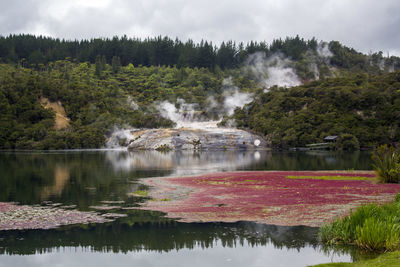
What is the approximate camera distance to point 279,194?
32.0 metres

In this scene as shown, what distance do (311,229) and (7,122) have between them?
4329 inches

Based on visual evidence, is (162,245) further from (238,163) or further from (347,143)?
(347,143)

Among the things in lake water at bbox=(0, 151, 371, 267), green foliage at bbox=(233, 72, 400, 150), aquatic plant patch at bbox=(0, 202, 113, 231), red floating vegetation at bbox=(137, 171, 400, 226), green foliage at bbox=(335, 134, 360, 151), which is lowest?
lake water at bbox=(0, 151, 371, 267)

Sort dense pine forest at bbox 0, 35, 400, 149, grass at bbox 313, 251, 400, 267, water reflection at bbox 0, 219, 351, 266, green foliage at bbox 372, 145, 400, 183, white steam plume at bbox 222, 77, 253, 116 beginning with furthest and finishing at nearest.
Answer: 1. white steam plume at bbox 222, 77, 253, 116
2. dense pine forest at bbox 0, 35, 400, 149
3. green foliage at bbox 372, 145, 400, 183
4. water reflection at bbox 0, 219, 351, 266
5. grass at bbox 313, 251, 400, 267

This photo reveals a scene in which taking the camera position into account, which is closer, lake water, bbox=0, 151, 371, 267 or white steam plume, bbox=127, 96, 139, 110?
lake water, bbox=0, 151, 371, 267

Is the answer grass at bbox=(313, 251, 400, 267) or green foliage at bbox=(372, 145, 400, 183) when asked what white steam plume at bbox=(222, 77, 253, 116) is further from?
grass at bbox=(313, 251, 400, 267)

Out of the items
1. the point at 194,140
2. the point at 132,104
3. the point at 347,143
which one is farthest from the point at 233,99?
the point at 347,143

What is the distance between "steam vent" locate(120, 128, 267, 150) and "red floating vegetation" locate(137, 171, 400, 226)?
219 feet

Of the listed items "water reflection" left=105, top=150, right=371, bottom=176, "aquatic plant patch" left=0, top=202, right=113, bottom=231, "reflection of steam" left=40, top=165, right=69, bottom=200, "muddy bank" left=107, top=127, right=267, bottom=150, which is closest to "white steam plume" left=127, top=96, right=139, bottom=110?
"muddy bank" left=107, top=127, right=267, bottom=150

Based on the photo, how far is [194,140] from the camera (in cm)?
11300

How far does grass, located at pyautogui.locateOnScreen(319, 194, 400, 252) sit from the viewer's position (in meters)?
16.4

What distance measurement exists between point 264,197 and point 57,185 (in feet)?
61.9

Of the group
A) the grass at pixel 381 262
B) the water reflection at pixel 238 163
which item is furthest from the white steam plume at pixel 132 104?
the grass at pixel 381 262

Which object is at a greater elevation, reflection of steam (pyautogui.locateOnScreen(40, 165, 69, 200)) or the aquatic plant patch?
reflection of steam (pyautogui.locateOnScreen(40, 165, 69, 200))
